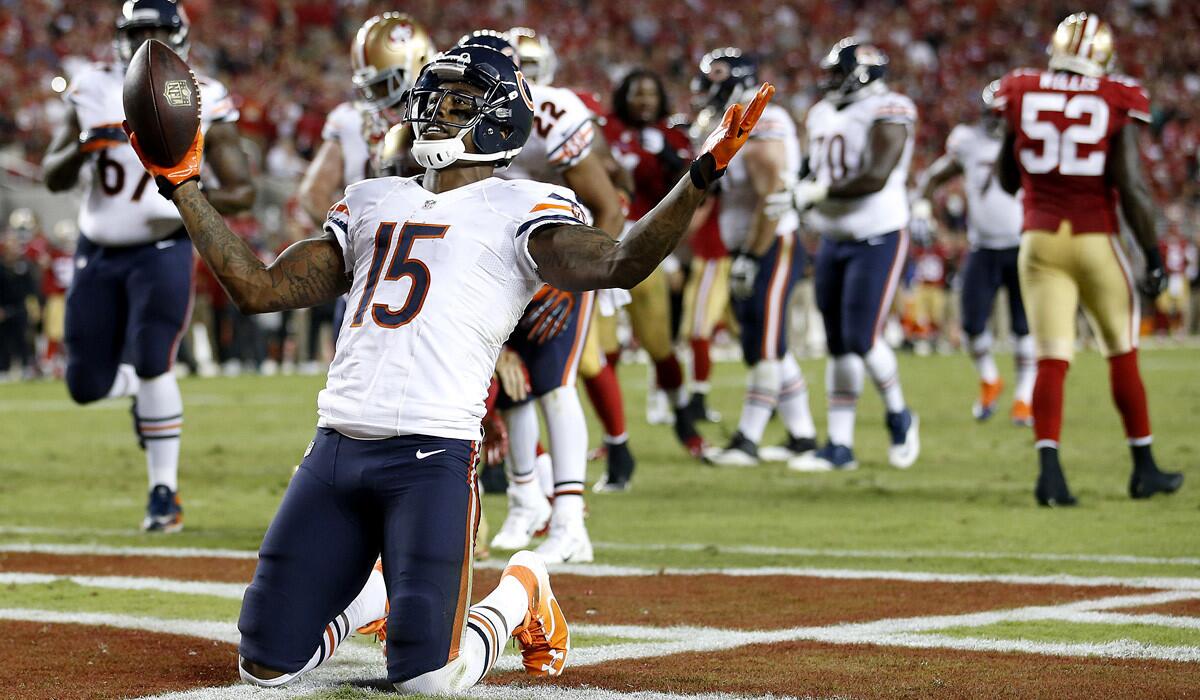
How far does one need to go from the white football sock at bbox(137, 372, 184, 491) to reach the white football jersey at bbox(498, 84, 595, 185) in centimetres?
176

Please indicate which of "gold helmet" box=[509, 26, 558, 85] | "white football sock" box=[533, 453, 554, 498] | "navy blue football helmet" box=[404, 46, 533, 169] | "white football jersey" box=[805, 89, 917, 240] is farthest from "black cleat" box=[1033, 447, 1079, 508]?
"navy blue football helmet" box=[404, 46, 533, 169]

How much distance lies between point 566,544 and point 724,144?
8.70 ft

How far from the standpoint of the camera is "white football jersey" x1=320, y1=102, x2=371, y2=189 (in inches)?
281

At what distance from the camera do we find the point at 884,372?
8898 millimetres

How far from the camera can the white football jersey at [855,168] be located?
28.6 ft

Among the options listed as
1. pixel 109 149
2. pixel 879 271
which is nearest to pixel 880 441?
pixel 879 271

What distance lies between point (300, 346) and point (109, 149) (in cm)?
1530

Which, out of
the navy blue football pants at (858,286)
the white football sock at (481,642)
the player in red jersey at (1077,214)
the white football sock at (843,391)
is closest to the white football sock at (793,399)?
the white football sock at (843,391)

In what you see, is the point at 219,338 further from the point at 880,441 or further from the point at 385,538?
the point at 385,538

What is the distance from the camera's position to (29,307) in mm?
20234

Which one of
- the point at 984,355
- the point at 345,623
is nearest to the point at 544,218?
the point at 345,623

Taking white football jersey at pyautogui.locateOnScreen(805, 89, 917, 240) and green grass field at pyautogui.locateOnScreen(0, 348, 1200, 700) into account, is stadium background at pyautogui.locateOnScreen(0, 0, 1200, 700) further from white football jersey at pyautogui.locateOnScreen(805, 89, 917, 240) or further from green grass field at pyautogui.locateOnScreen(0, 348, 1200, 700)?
white football jersey at pyautogui.locateOnScreen(805, 89, 917, 240)

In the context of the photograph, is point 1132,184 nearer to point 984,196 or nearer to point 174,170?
point 984,196

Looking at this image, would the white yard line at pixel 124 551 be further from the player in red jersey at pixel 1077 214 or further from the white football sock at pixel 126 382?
the player in red jersey at pixel 1077 214
